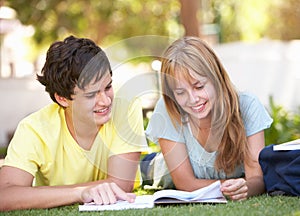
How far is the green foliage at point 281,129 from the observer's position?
23.4 ft

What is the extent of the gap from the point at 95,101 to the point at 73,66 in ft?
0.71

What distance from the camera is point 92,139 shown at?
4.27 meters

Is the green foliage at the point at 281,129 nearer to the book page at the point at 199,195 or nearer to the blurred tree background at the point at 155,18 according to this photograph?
the blurred tree background at the point at 155,18

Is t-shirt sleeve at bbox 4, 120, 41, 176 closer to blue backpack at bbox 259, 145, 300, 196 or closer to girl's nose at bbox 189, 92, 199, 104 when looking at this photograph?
girl's nose at bbox 189, 92, 199, 104

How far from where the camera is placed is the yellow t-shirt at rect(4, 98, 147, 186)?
4.13m

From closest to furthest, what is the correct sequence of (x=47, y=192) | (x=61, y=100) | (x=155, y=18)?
(x=47, y=192) → (x=61, y=100) → (x=155, y=18)

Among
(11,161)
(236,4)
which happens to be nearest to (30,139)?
(11,161)

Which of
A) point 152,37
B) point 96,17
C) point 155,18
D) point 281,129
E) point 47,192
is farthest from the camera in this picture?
point 155,18

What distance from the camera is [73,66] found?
4.05 metres

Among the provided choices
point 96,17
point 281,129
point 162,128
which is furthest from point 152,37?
point 96,17

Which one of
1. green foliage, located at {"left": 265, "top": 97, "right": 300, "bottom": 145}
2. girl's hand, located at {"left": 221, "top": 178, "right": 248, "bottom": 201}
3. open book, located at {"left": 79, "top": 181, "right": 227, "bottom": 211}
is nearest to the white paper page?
open book, located at {"left": 79, "top": 181, "right": 227, "bottom": 211}

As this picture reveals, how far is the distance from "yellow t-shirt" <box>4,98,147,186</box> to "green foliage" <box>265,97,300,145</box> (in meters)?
3.07

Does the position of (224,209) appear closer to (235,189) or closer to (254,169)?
(235,189)

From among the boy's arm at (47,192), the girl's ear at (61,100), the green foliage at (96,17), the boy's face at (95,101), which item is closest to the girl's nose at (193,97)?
the boy's face at (95,101)
